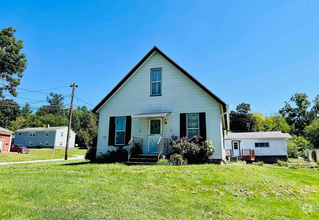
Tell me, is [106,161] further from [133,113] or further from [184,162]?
[184,162]

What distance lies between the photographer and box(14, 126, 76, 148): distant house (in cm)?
4569

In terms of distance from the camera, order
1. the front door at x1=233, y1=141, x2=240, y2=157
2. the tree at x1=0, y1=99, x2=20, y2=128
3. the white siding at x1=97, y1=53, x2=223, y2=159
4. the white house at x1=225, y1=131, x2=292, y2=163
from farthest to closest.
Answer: the tree at x1=0, y1=99, x2=20, y2=128, the front door at x1=233, y1=141, x2=240, y2=157, the white house at x1=225, y1=131, x2=292, y2=163, the white siding at x1=97, y1=53, x2=223, y2=159

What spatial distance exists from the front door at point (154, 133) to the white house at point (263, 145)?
13.6 metres

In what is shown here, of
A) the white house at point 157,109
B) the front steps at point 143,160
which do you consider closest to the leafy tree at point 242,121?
the white house at point 157,109

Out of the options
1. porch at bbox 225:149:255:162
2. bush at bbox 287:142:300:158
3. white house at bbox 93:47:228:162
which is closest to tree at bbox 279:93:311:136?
bush at bbox 287:142:300:158

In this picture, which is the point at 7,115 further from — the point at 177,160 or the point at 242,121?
the point at 177,160

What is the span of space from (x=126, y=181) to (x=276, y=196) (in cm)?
420

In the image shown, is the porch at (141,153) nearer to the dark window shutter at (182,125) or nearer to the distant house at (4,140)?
the dark window shutter at (182,125)

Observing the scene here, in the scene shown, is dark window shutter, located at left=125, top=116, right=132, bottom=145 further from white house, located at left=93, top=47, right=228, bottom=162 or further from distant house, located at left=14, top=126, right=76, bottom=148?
distant house, located at left=14, top=126, right=76, bottom=148

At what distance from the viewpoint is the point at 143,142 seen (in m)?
12.8

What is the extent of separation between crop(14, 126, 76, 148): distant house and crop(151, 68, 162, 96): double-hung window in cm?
3931

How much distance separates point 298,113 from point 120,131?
57.8 m

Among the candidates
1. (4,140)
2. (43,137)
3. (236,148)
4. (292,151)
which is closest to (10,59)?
(4,140)

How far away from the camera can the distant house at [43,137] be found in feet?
150
